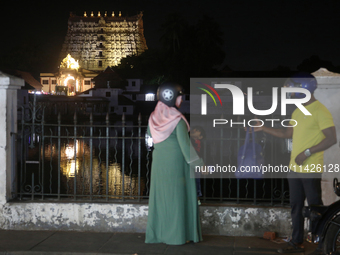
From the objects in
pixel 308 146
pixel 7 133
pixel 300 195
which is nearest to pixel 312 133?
pixel 308 146

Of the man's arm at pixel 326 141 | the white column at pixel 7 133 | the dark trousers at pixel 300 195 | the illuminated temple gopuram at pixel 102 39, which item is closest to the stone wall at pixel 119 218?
the white column at pixel 7 133

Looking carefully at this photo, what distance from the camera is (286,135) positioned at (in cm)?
529

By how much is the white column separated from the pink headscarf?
2.27 metres

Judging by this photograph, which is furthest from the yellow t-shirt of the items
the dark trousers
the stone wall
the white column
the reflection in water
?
the reflection in water

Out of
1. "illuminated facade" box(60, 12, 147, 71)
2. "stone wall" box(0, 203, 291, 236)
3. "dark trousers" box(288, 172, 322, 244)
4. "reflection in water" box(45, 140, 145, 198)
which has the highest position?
"illuminated facade" box(60, 12, 147, 71)

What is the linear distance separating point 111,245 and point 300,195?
236 cm

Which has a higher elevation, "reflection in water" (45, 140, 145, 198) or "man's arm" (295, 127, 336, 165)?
"man's arm" (295, 127, 336, 165)

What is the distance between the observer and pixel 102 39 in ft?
478

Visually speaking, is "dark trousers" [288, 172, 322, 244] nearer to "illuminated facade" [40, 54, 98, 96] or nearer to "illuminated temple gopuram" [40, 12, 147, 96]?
"illuminated facade" [40, 54, 98, 96]

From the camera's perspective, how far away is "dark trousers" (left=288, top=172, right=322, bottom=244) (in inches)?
195

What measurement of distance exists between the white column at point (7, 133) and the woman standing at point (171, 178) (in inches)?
85.3

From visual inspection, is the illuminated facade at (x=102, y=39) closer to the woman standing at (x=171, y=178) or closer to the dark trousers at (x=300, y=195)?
the woman standing at (x=171, y=178)

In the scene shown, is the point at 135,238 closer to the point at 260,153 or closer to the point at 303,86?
the point at 260,153

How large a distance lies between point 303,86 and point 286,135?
2.08ft
